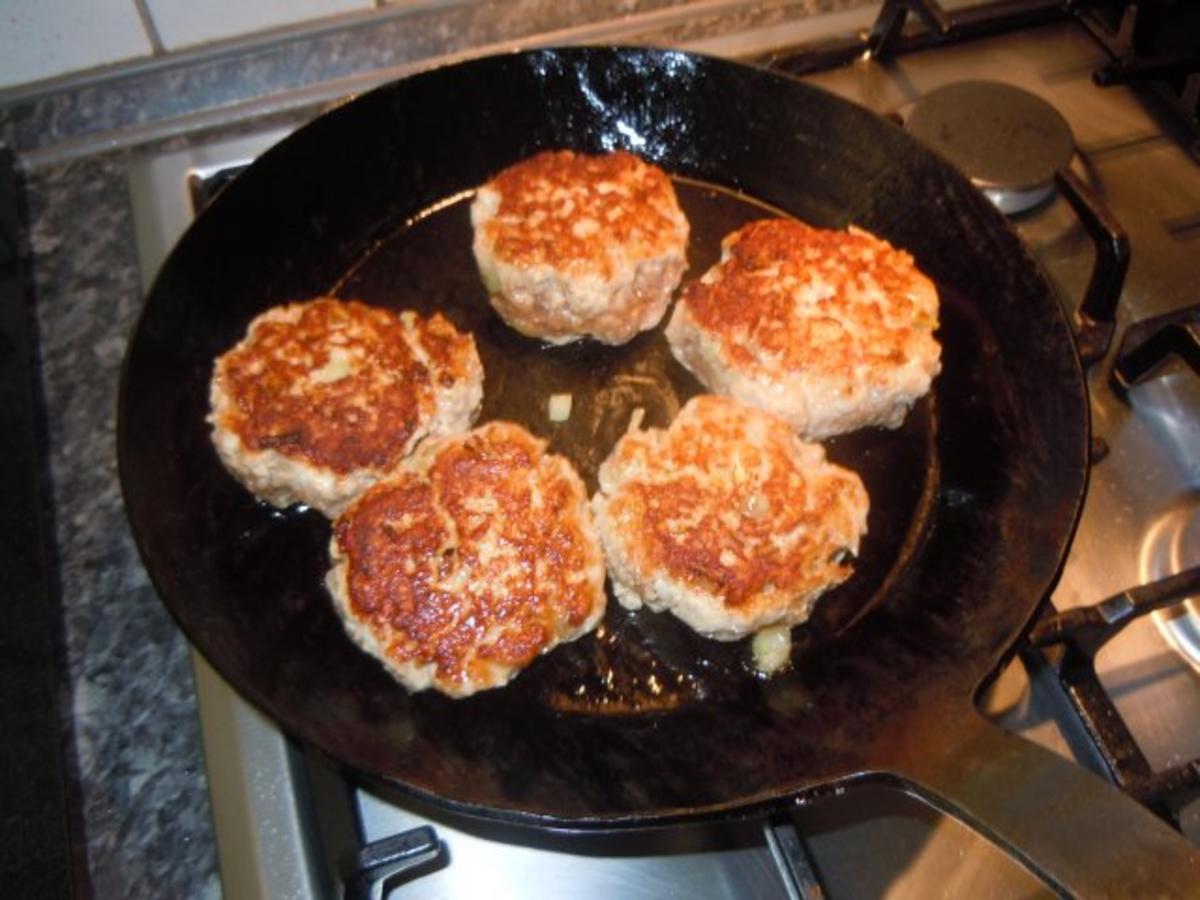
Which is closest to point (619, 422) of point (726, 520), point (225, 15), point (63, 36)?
point (726, 520)

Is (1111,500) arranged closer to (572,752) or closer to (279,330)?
(572,752)

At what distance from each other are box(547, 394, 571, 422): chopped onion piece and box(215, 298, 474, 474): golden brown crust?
0.16 metres

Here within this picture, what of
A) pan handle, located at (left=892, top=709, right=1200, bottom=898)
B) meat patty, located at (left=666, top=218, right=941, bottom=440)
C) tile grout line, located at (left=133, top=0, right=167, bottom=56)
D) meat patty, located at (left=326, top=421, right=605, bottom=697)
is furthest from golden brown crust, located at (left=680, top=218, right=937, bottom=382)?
tile grout line, located at (left=133, top=0, right=167, bottom=56)

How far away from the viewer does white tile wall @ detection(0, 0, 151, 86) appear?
1889mm

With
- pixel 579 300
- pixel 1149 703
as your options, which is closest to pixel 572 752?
pixel 579 300

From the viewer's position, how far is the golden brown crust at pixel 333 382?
1462 millimetres

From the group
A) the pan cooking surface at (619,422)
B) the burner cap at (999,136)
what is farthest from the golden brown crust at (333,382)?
the burner cap at (999,136)

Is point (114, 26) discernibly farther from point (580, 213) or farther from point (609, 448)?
point (609, 448)

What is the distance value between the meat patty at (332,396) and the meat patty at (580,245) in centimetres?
15

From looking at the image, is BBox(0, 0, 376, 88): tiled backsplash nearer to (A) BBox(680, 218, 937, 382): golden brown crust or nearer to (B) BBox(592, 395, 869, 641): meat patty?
(A) BBox(680, 218, 937, 382): golden brown crust

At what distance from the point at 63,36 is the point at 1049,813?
2.22 m

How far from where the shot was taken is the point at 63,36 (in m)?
1.95

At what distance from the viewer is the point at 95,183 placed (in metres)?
1.98

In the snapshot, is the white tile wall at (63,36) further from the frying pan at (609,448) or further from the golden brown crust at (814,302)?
the golden brown crust at (814,302)
